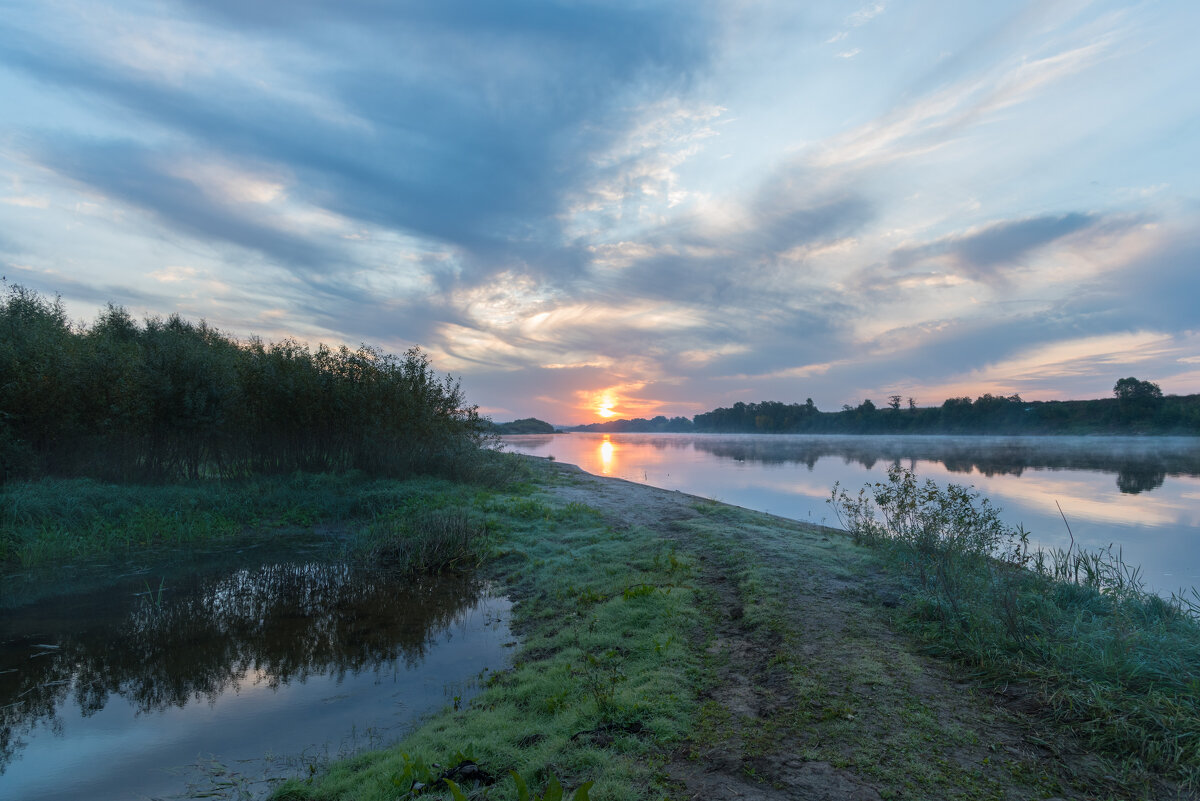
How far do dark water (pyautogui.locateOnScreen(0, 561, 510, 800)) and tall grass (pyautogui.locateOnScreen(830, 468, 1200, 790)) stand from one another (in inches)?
240

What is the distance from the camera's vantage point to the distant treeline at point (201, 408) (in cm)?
1459

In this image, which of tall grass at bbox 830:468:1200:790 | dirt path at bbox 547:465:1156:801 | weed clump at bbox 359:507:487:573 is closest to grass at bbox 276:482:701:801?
dirt path at bbox 547:465:1156:801

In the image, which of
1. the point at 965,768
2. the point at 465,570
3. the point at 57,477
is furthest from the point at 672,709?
the point at 57,477

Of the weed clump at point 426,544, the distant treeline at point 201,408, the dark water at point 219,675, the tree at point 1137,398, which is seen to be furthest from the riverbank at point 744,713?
the tree at point 1137,398

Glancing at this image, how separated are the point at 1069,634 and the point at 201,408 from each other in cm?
2118

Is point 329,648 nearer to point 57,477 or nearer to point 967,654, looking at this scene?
point 967,654

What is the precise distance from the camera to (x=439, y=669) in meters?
7.34

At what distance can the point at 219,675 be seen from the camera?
7.08 meters

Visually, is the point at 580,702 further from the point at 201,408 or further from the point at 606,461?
the point at 606,461

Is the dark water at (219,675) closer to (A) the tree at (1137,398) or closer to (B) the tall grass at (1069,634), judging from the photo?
(B) the tall grass at (1069,634)

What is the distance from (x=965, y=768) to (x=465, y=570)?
10.4 metres

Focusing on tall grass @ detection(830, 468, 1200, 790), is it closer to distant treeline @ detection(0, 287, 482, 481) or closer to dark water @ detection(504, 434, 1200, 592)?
dark water @ detection(504, 434, 1200, 592)

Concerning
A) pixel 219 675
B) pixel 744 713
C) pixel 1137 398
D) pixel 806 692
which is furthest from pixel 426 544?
pixel 1137 398

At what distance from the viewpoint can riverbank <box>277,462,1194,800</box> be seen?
3.86 meters
